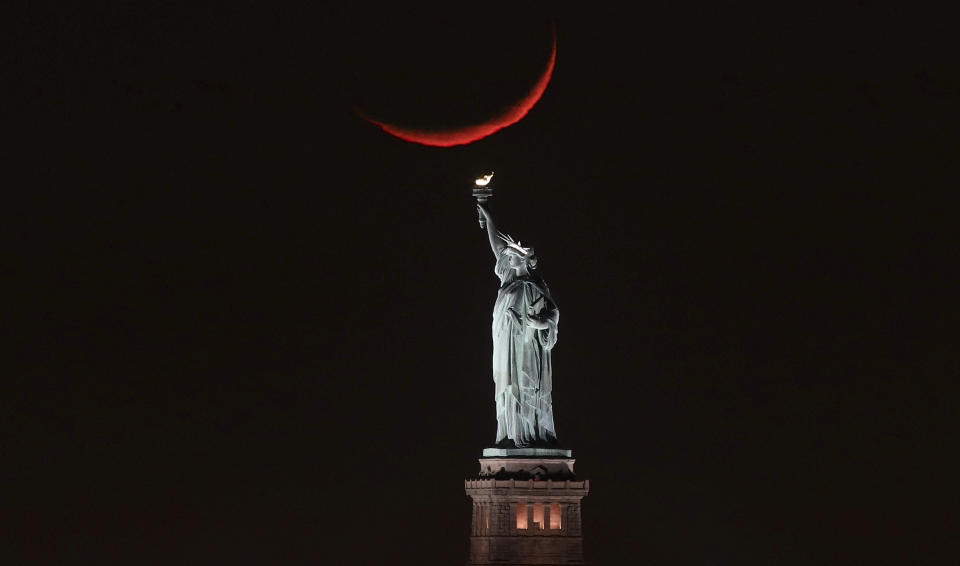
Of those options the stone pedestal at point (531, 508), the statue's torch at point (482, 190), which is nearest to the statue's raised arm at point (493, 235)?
the statue's torch at point (482, 190)

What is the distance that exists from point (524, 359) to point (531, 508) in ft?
10.4

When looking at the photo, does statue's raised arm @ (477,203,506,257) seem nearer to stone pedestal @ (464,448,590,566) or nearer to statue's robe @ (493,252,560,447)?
statue's robe @ (493,252,560,447)

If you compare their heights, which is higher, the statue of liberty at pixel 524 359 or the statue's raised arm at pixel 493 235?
the statue's raised arm at pixel 493 235

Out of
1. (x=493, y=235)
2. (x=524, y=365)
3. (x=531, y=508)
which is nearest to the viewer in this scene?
(x=531, y=508)

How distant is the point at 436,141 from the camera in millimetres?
48625

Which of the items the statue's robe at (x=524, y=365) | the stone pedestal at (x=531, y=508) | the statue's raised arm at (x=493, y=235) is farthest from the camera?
the statue's raised arm at (x=493, y=235)

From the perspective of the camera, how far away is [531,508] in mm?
40812

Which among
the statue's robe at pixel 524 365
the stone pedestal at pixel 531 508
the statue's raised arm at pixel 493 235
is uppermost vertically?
the statue's raised arm at pixel 493 235

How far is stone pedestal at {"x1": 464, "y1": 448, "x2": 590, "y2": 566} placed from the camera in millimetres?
40625

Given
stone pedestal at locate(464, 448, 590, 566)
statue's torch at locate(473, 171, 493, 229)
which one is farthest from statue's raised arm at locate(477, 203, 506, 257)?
stone pedestal at locate(464, 448, 590, 566)

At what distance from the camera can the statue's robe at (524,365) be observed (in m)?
41.6

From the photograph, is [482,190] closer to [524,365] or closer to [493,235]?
[493,235]

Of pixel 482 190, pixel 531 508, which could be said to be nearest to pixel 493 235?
pixel 482 190

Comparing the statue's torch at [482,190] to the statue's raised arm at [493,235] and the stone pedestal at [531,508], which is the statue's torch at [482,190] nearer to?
the statue's raised arm at [493,235]
